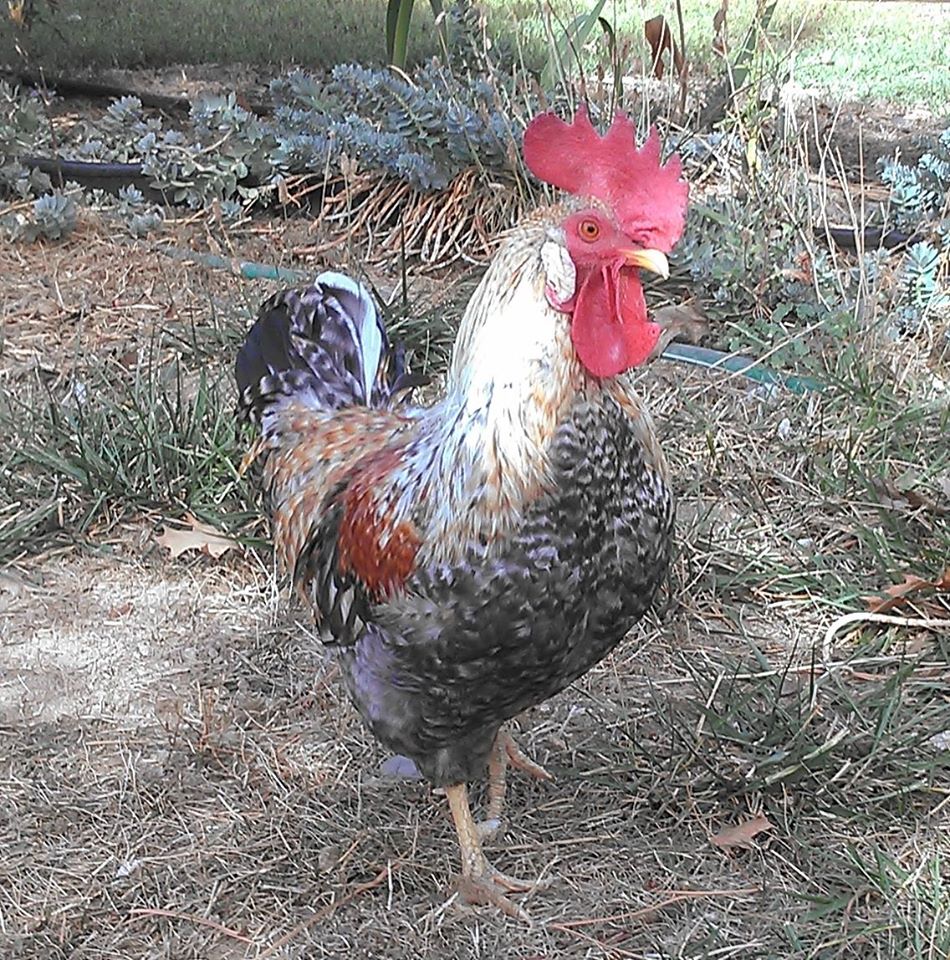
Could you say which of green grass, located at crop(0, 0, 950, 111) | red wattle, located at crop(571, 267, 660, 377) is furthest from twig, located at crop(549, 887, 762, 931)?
green grass, located at crop(0, 0, 950, 111)

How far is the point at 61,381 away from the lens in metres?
4.33

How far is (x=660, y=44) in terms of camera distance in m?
4.42

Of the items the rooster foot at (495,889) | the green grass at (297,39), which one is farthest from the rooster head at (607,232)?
the green grass at (297,39)

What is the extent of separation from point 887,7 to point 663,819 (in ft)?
22.0

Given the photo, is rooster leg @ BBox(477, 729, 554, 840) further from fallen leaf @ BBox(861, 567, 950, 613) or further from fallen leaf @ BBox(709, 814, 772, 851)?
fallen leaf @ BBox(861, 567, 950, 613)

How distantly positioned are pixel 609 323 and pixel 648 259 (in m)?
0.13

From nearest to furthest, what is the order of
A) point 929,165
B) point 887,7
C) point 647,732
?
point 647,732, point 929,165, point 887,7

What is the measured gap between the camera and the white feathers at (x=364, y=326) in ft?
9.76

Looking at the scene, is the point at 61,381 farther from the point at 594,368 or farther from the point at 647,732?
the point at 594,368

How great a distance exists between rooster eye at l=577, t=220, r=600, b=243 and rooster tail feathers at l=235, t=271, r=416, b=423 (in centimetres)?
101

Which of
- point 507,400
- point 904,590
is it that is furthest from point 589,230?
point 904,590

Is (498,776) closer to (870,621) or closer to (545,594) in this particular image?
(545,594)

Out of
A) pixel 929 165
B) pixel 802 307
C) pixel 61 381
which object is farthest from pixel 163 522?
pixel 929 165

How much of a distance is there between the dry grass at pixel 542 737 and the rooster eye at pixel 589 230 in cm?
130
